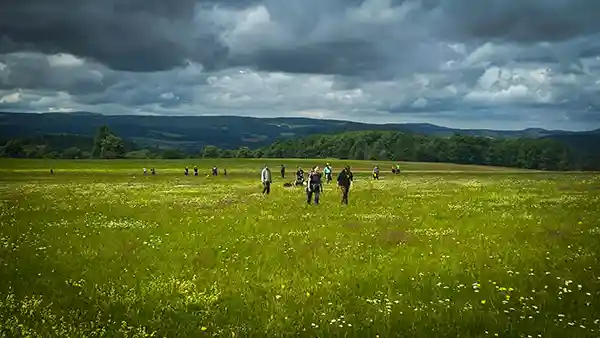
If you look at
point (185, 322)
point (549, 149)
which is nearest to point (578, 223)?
point (185, 322)

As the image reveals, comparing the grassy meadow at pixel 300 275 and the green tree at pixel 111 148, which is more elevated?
the grassy meadow at pixel 300 275

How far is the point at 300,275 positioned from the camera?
15.2 meters

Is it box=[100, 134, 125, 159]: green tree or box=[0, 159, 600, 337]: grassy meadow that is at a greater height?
box=[0, 159, 600, 337]: grassy meadow

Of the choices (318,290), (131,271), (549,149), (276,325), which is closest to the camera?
(276,325)

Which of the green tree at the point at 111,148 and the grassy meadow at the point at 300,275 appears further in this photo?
the green tree at the point at 111,148

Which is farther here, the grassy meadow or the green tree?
the green tree

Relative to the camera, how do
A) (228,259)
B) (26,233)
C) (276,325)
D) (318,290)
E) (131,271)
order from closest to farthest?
(276,325) → (318,290) → (131,271) → (228,259) → (26,233)

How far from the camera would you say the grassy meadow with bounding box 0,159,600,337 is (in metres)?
11.1

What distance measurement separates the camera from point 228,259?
682 inches

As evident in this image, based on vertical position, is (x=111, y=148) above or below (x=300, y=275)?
below

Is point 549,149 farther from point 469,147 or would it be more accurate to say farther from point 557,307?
point 557,307

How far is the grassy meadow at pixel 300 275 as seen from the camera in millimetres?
11094

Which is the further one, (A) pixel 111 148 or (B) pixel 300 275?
(A) pixel 111 148

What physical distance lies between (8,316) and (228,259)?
715cm
